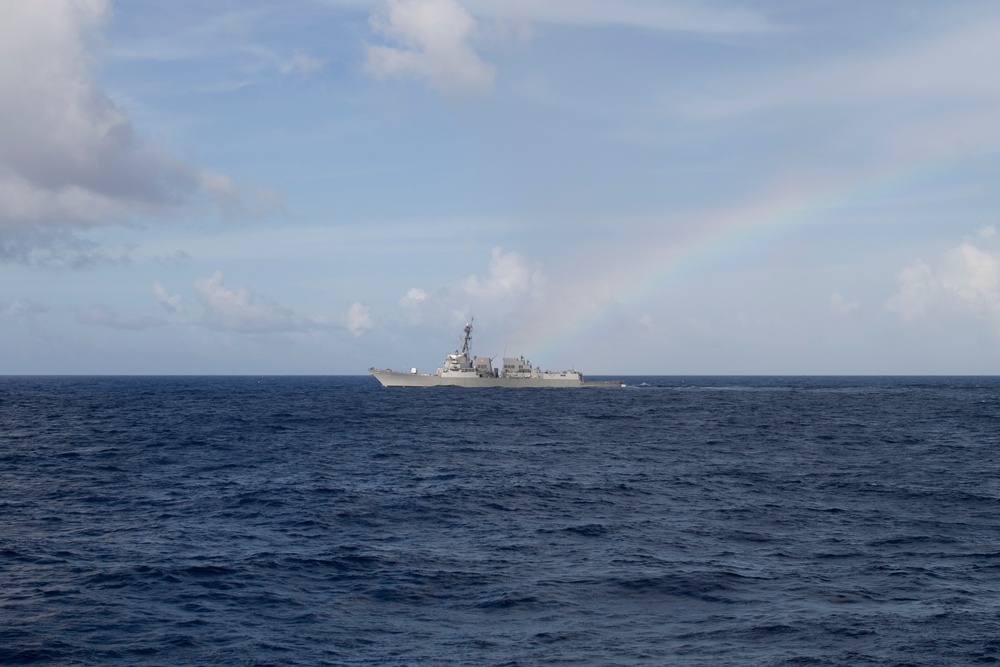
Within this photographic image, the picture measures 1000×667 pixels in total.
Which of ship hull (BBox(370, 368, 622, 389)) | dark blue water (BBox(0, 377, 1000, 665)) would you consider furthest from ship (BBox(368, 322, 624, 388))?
dark blue water (BBox(0, 377, 1000, 665))

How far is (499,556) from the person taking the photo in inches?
1063

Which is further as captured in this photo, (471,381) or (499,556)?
(471,381)

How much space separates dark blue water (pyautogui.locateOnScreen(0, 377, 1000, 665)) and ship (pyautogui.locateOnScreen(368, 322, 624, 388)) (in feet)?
406

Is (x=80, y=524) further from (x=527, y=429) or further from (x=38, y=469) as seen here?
(x=527, y=429)

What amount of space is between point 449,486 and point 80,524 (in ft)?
54.7

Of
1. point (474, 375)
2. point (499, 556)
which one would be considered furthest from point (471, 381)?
point (499, 556)

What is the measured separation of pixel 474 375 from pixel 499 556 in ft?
515

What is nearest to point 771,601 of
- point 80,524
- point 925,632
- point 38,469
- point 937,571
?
point 925,632

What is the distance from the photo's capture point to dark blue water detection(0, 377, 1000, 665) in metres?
19.0

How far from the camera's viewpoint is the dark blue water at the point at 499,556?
62.5 ft

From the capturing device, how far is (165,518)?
33.3m

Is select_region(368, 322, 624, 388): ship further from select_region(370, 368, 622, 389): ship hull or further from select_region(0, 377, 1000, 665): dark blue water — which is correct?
select_region(0, 377, 1000, 665): dark blue water

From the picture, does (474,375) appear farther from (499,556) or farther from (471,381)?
(499,556)

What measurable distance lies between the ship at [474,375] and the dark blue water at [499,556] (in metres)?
124
